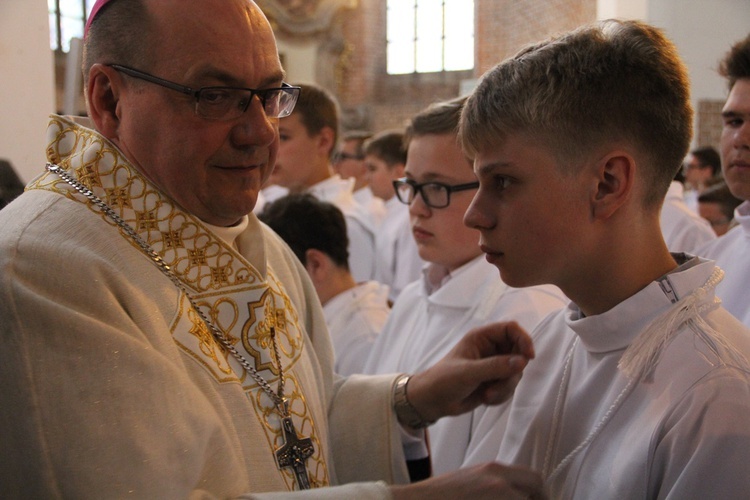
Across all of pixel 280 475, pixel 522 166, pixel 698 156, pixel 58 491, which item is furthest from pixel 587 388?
pixel 698 156

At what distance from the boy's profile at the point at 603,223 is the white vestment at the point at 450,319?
0.87m

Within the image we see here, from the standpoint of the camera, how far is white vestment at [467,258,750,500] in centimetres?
132

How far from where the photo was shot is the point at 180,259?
176 cm

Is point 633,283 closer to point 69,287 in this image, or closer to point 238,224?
point 238,224

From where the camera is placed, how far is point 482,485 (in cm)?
144

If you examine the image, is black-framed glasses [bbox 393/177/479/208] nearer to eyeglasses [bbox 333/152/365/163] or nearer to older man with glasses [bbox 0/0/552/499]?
older man with glasses [bbox 0/0/552/499]

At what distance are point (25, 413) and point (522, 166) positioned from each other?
102 centimetres

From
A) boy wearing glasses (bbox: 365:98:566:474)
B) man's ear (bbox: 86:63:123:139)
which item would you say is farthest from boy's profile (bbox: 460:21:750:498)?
boy wearing glasses (bbox: 365:98:566:474)

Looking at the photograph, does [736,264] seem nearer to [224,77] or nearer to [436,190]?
[436,190]

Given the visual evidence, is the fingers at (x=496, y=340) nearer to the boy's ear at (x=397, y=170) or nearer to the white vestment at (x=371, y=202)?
the boy's ear at (x=397, y=170)

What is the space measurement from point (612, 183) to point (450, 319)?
4.63 ft

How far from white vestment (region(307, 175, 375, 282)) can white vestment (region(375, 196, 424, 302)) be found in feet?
2.14

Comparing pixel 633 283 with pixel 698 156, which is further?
pixel 698 156

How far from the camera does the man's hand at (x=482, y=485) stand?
56.7 inches
